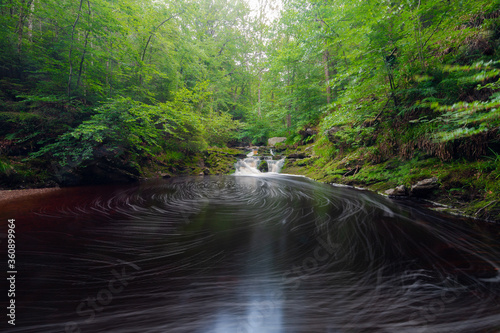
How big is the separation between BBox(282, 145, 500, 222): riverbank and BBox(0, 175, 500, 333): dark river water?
610mm

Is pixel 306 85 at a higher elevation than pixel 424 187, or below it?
higher

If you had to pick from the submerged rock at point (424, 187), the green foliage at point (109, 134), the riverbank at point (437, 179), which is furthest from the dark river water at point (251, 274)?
the green foliage at point (109, 134)

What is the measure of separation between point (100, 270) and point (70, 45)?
797 centimetres

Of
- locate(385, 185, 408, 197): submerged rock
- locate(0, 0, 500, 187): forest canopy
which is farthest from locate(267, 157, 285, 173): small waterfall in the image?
locate(385, 185, 408, 197): submerged rock

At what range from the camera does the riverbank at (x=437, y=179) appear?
2806 millimetres

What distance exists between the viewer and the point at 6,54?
582 cm

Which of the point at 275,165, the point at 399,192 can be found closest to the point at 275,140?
the point at 275,165

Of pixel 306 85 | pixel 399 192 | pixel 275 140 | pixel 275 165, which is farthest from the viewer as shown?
pixel 275 140

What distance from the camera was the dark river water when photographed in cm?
104

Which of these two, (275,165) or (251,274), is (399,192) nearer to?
(251,274)

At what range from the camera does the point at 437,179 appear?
358 centimetres

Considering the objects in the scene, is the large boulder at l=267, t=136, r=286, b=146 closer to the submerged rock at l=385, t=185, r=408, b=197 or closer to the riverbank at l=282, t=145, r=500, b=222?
the riverbank at l=282, t=145, r=500, b=222

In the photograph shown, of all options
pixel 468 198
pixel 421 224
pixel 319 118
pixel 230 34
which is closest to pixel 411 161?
pixel 468 198

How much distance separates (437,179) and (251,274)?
4492 millimetres
